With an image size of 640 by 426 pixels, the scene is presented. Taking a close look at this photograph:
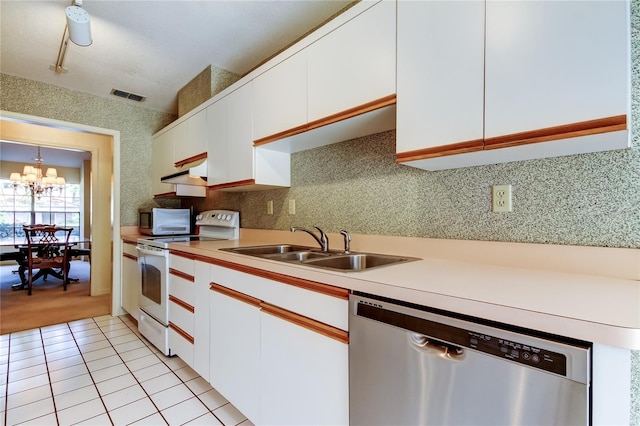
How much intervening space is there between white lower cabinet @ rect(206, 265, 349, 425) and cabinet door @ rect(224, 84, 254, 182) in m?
0.76

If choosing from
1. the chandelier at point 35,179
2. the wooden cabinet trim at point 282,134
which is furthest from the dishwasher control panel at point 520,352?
the chandelier at point 35,179

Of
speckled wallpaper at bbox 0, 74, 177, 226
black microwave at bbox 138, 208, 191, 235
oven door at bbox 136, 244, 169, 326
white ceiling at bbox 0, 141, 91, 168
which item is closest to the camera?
oven door at bbox 136, 244, 169, 326

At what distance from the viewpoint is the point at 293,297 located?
124 centimetres

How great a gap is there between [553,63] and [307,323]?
3.90 feet

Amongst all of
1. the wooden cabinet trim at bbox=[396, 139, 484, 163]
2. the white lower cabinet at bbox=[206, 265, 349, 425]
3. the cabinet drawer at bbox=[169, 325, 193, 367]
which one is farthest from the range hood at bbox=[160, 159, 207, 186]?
the wooden cabinet trim at bbox=[396, 139, 484, 163]

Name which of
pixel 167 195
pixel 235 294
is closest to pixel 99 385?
pixel 235 294

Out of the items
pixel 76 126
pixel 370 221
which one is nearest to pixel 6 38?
pixel 76 126

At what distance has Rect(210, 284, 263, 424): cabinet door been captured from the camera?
145 cm

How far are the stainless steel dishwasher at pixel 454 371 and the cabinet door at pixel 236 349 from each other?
616 millimetres

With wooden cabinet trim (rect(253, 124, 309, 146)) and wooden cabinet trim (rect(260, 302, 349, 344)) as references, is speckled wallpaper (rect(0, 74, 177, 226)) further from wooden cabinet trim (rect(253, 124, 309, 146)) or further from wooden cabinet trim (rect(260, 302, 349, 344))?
wooden cabinet trim (rect(260, 302, 349, 344))

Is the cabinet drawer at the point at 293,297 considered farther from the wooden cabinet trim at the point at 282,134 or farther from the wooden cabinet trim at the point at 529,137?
the wooden cabinet trim at the point at 282,134

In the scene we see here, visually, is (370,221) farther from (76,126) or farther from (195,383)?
(76,126)

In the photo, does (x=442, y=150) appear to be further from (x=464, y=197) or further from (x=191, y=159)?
(x=191, y=159)

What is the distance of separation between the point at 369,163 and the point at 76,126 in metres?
3.23
